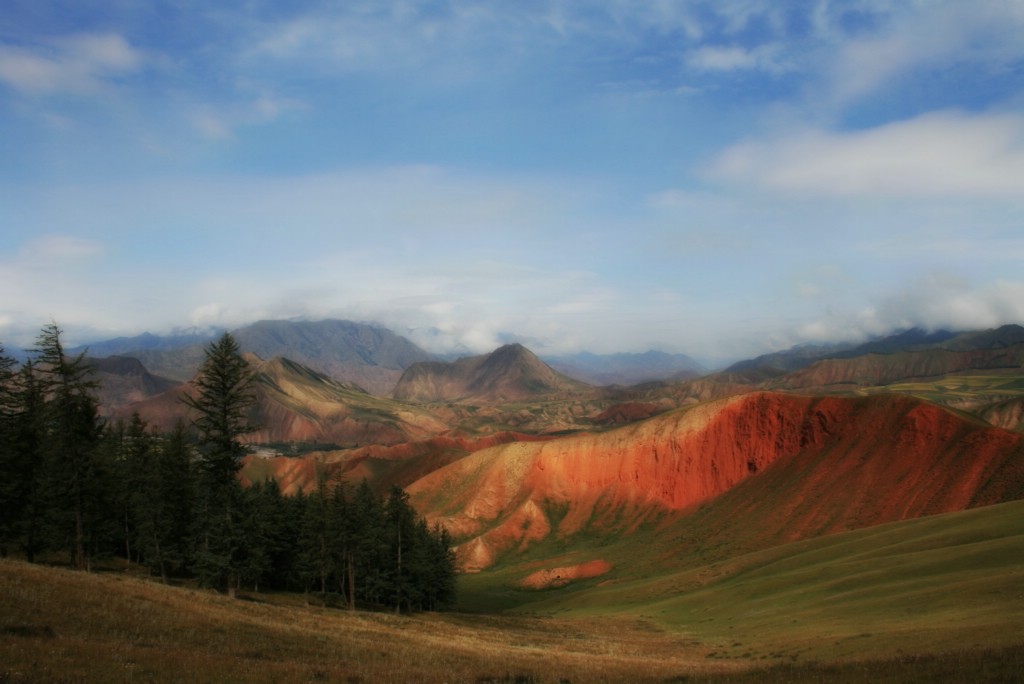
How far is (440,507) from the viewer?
160 meters

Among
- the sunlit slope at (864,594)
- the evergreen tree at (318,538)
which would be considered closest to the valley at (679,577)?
the sunlit slope at (864,594)

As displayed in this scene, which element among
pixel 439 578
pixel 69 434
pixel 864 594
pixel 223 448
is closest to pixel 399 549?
pixel 439 578

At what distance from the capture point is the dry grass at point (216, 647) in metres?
16.2

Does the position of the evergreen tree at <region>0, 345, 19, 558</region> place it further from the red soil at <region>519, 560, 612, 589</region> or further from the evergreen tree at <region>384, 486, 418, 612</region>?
the red soil at <region>519, 560, 612, 589</region>

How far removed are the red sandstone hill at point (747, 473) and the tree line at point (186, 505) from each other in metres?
62.0

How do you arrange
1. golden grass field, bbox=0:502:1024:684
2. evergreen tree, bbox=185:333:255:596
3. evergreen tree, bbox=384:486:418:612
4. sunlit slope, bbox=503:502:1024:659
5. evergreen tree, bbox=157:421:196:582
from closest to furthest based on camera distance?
golden grass field, bbox=0:502:1024:684 < sunlit slope, bbox=503:502:1024:659 < evergreen tree, bbox=185:333:255:596 < evergreen tree, bbox=157:421:196:582 < evergreen tree, bbox=384:486:418:612

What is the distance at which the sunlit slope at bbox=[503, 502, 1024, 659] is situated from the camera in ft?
98.7

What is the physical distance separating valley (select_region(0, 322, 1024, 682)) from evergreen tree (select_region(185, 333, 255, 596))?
5.80ft

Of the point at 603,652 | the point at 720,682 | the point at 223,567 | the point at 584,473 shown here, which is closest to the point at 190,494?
the point at 223,567

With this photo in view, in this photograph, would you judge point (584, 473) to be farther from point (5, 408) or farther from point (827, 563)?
point (5, 408)

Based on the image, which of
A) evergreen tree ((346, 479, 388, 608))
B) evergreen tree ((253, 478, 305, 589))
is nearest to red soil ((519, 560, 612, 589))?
evergreen tree ((253, 478, 305, 589))

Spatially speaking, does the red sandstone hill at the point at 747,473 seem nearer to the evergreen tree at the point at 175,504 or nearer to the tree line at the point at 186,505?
the tree line at the point at 186,505

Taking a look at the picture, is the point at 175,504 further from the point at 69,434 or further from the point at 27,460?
the point at 69,434

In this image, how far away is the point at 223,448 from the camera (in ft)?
120
